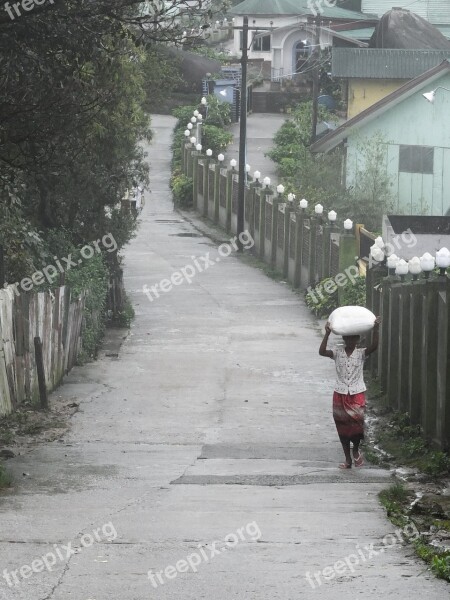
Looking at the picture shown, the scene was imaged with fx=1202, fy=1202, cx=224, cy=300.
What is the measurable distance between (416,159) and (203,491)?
99.7 ft

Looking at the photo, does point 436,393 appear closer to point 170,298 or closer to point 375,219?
point 170,298

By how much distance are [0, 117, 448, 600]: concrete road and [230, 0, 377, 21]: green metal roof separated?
40.3m

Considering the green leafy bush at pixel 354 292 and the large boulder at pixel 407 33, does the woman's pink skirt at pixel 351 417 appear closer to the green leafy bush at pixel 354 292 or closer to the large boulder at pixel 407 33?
the green leafy bush at pixel 354 292

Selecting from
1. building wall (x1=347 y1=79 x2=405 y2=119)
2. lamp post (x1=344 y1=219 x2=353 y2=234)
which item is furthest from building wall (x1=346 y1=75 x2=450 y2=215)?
lamp post (x1=344 y1=219 x2=353 y2=234)

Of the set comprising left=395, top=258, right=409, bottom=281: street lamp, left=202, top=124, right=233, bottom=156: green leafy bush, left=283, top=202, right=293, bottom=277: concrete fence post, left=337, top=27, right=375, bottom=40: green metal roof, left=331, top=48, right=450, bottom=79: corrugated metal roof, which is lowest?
left=283, top=202, right=293, bottom=277: concrete fence post

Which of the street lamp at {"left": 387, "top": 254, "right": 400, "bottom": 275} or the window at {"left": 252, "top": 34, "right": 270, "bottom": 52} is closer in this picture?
the street lamp at {"left": 387, "top": 254, "right": 400, "bottom": 275}

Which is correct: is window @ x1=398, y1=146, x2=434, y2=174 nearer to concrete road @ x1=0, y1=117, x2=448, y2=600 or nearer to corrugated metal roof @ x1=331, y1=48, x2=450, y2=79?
corrugated metal roof @ x1=331, y1=48, x2=450, y2=79

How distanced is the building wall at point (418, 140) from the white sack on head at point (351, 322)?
91.2ft

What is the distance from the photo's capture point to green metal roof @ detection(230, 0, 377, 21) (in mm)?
59469

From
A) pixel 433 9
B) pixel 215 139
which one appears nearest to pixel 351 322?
pixel 215 139

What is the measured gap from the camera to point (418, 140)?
3866cm

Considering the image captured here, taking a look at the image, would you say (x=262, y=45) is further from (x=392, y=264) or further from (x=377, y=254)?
(x=392, y=264)

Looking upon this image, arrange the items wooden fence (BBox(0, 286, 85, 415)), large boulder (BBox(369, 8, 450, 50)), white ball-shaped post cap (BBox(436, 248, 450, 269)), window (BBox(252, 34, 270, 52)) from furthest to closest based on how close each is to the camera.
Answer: window (BBox(252, 34, 270, 52)), large boulder (BBox(369, 8, 450, 50)), white ball-shaped post cap (BBox(436, 248, 450, 269)), wooden fence (BBox(0, 286, 85, 415))

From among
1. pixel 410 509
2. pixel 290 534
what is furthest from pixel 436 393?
pixel 290 534
